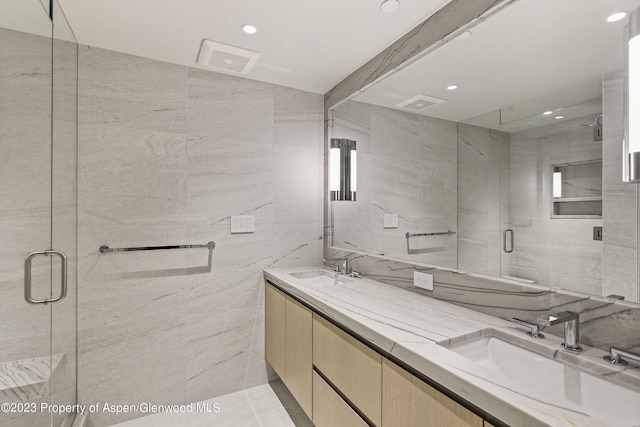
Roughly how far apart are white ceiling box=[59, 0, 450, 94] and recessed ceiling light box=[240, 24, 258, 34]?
26 mm

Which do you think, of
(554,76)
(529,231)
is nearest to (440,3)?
(554,76)

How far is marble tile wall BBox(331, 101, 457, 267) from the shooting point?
5.09 ft

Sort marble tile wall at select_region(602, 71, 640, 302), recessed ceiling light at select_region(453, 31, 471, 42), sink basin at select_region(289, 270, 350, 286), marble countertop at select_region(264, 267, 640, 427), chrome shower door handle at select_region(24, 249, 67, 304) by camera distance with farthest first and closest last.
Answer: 1. sink basin at select_region(289, 270, 350, 286)
2. recessed ceiling light at select_region(453, 31, 471, 42)
3. chrome shower door handle at select_region(24, 249, 67, 304)
4. marble tile wall at select_region(602, 71, 640, 302)
5. marble countertop at select_region(264, 267, 640, 427)

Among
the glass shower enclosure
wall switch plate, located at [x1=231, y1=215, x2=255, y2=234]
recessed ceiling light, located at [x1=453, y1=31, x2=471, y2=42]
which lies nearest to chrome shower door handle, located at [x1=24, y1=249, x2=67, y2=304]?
the glass shower enclosure

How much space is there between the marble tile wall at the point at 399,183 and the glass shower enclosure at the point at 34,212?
5.41 ft

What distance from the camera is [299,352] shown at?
165 cm

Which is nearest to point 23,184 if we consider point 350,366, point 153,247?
point 153,247

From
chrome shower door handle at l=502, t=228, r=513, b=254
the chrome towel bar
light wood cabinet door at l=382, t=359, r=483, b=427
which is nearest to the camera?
light wood cabinet door at l=382, t=359, r=483, b=427

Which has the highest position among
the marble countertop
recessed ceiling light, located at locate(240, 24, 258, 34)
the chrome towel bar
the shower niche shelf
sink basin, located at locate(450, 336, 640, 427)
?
recessed ceiling light, located at locate(240, 24, 258, 34)

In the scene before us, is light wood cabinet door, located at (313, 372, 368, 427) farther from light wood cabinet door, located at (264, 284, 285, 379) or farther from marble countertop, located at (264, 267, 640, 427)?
light wood cabinet door, located at (264, 284, 285, 379)

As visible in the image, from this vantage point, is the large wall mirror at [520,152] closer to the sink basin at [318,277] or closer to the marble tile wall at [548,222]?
the marble tile wall at [548,222]

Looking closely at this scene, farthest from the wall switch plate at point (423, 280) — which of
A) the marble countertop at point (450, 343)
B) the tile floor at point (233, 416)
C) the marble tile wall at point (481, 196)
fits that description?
the tile floor at point (233, 416)

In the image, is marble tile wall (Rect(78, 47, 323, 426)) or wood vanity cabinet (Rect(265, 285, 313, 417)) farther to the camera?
marble tile wall (Rect(78, 47, 323, 426))

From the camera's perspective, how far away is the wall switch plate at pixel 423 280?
5.00 ft
